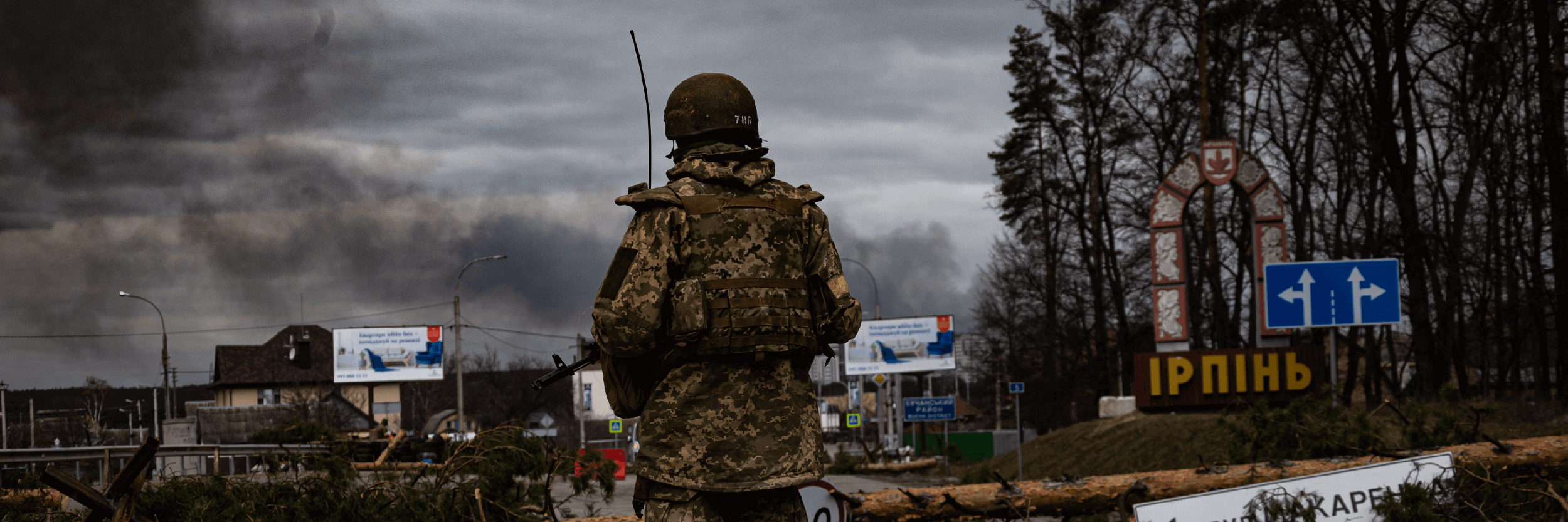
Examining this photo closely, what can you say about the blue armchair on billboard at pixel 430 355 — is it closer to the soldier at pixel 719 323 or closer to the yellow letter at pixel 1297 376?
the yellow letter at pixel 1297 376

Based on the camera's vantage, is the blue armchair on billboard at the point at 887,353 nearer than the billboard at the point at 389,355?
Yes

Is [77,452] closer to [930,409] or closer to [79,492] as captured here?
[79,492]

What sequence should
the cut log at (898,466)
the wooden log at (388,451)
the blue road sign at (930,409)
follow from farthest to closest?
the cut log at (898,466) → the blue road sign at (930,409) → the wooden log at (388,451)

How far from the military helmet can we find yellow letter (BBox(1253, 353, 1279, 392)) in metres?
16.0

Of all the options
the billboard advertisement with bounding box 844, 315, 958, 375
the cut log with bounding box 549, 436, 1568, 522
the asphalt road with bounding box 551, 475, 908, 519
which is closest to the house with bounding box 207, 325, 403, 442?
the billboard advertisement with bounding box 844, 315, 958, 375

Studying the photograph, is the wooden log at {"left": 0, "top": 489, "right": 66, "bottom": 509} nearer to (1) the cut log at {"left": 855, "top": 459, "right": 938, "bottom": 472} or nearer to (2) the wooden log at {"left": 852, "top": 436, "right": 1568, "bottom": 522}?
(2) the wooden log at {"left": 852, "top": 436, "right": 1568, "bottom": 522}

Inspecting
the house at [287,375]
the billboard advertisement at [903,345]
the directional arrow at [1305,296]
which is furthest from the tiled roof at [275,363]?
the directional arrow at [1305,296]

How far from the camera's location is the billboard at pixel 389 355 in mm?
51875

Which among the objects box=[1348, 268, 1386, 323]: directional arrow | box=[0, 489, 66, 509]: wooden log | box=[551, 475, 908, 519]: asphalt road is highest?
box=[1348, 268, 1386, 323]: directional arrow

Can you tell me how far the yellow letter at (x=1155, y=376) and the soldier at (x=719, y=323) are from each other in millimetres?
16044

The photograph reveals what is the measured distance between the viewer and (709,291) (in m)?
3.55

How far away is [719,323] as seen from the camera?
11.5 ft

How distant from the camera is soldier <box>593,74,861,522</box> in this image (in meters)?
3.52

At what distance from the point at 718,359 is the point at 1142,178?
29.1m
